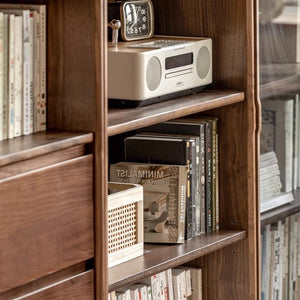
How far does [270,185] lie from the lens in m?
2.45

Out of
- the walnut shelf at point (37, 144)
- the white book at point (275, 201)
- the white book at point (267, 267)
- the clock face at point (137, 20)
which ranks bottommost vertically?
the white book at point (267, 267)

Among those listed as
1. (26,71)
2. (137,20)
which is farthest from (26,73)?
(137,20)

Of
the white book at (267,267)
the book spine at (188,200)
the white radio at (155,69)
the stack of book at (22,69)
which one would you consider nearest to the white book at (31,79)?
the stack of book at (22,69)

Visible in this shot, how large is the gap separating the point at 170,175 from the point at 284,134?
1.89 feet

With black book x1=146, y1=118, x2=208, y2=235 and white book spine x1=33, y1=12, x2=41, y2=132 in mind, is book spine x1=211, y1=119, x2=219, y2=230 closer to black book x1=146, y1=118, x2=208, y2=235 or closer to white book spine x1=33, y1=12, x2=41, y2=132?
black book x1=146, y1=118, x2=208, y2=235

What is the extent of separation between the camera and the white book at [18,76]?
1587 mm

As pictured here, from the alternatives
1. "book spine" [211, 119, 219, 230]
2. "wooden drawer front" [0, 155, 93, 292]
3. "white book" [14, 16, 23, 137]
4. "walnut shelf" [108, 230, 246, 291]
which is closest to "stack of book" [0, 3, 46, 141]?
"white book" [14, 16, 23, 137]

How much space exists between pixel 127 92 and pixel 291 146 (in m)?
0.80

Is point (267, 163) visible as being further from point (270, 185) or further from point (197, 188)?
point (197, 188)

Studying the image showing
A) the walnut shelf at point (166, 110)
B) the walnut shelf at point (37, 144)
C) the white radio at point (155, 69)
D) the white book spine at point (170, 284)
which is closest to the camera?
the walnut shelf at point (37, 144)

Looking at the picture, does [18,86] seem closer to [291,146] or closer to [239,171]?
[239,171]

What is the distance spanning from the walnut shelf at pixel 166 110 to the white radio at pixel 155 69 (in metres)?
0.02

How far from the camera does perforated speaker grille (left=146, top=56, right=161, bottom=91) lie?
6.23 feet

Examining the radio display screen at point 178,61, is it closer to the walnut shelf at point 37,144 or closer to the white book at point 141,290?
the walnut shelf at point 37,144
